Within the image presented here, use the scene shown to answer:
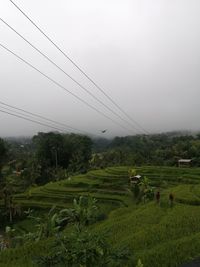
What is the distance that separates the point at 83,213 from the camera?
2231 cm

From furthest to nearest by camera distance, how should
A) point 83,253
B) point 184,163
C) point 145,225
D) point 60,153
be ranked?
point 60,153
point 184,163
point 145,225
point 83,253

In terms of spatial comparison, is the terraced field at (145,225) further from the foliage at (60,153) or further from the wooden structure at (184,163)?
the foliage at (60,153)

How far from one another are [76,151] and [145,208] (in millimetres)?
50426

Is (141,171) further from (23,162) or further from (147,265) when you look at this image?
(147,265)

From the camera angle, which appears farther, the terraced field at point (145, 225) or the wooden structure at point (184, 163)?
the wooden structure at point (184, 163)

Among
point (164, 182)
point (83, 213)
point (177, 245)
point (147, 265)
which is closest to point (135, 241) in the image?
point (177, 245)

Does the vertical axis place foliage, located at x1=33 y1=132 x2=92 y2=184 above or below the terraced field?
above

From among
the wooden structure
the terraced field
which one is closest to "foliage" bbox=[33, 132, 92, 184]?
the wooden structure

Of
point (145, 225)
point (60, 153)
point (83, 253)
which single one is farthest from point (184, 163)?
point (83, 253)

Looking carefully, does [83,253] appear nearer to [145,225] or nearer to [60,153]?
[145,225]

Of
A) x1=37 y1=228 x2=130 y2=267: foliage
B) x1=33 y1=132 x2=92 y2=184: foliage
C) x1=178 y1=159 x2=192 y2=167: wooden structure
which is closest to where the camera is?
x1=37 y1=228 x2=130 y2=267: foliage

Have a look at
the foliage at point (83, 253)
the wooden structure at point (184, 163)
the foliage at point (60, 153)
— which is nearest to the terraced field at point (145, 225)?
the foliage at point (83, 253)

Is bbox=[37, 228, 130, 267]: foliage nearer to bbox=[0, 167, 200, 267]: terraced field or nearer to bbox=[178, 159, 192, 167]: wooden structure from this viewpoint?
bbox=[0, 167, 200, 267]: terraced field

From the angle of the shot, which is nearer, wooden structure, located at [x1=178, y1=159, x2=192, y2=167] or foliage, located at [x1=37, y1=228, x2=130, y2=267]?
foliage, located at [x1=37, y1=228, x2=130, y2=267]
